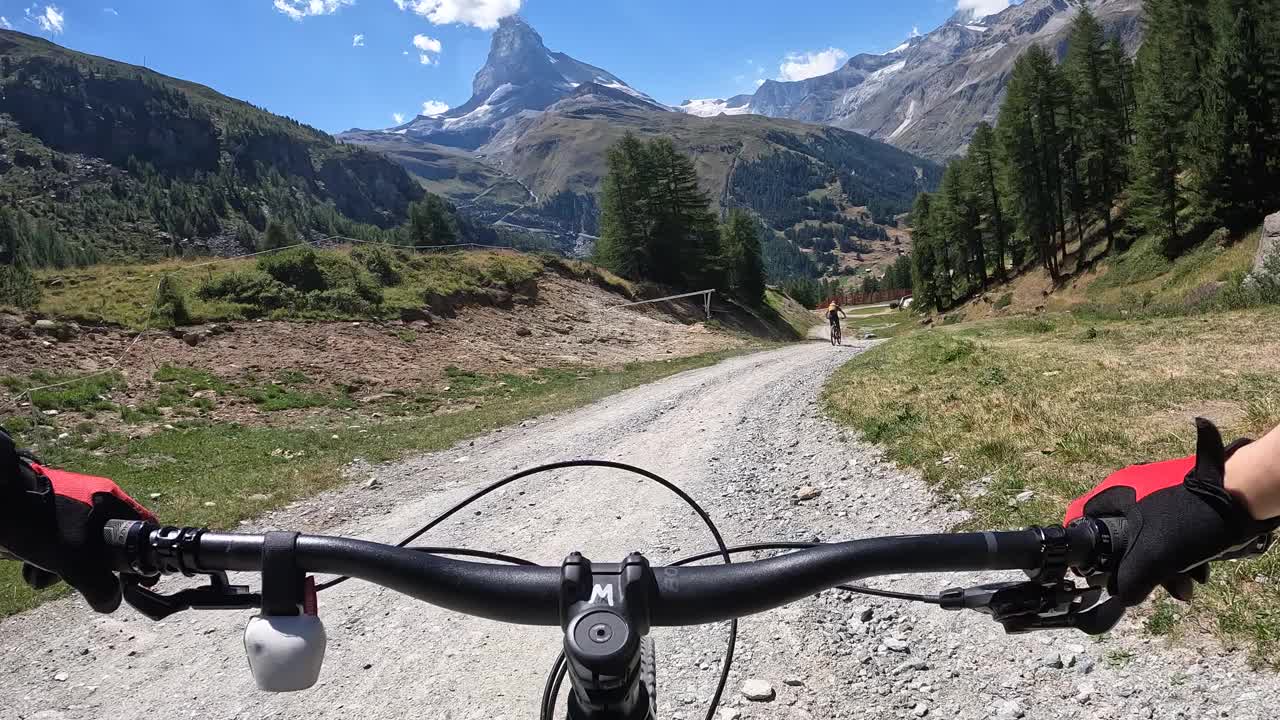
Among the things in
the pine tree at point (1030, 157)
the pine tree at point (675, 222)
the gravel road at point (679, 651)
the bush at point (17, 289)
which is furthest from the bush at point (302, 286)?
the pine tree at point (1030, 157)

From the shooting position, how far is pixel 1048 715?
11.6 ft

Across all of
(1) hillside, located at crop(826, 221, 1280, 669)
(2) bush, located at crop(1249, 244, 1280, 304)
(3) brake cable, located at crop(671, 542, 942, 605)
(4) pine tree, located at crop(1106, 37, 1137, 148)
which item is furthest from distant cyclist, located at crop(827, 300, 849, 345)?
(4) pine tree, located at crop(1106, 37, 1137, 148)

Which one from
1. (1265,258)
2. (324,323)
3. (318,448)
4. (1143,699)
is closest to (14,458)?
(1143,699)

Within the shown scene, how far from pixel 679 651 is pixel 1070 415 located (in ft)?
21.4

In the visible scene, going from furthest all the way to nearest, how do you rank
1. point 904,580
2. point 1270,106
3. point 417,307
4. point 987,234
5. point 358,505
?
1. point 987,234
2. point 1270,106
3. point 417,307
4. point 358,505
5. point 904,580

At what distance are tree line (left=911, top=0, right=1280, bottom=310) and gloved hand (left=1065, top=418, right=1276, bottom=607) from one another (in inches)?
1820

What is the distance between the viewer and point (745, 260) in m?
67.0

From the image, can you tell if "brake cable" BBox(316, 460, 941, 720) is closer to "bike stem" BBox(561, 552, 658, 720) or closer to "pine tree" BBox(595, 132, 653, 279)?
"bike stem" BBox(561, 552, 658, 720)

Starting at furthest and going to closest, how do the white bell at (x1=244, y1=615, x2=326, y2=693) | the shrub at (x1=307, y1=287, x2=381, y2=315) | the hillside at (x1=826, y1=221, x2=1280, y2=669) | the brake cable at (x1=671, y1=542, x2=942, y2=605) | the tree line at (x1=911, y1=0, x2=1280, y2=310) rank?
1. the tree line at (x1=911, y1=0, x2=1280, y2=310)
2. the shrub at (x1=307, y1=287, x2=381, y2=315)
3. the hillside at (x1=826, y1=221, x2=1280, y2=669)
4. the brake cable at (x1=671, y1=542, x2=942, y2=605)
5. the white bell at (x1=244, y1=615, x2=326, y2=693)

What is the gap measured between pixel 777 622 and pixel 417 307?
2648cm

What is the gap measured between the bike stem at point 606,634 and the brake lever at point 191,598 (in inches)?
32.0

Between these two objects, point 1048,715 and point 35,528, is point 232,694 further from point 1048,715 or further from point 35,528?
point 1048,715

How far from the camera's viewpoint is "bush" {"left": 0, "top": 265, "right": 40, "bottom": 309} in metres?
18.4

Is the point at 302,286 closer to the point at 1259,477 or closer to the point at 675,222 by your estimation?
the point at 1259,477
